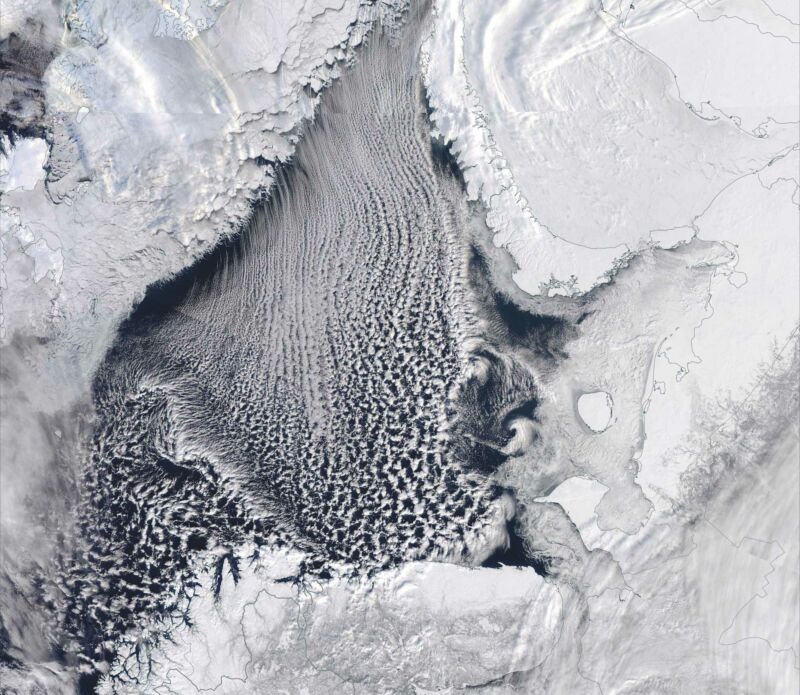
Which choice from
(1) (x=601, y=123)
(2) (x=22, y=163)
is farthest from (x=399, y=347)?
(2) (x=22, y=163)

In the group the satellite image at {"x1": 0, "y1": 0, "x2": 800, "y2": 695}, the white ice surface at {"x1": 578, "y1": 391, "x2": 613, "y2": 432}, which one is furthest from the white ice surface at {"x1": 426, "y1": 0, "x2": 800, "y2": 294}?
the white ice surface at {"x1": 578, "y1": 391, "x2": 613, "y2": 432}

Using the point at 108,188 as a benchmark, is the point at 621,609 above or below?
below

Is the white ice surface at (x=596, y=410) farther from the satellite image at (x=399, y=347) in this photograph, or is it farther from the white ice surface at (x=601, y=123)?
the white ice surface at (x=601, y=123)

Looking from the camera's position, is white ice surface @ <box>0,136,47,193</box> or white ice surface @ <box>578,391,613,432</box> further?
white ice surface @ <box>0,136,47,193</box>

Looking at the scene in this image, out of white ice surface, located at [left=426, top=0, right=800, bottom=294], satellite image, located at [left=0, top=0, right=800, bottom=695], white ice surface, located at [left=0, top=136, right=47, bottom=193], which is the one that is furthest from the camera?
white ice surface, located at [left=0, top=136, right=47, bottom=193]

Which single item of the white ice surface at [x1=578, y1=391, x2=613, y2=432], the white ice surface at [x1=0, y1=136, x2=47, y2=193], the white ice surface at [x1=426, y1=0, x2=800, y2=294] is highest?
the white ice surface at [x1=0, y1=136, x2=47, y2=193]

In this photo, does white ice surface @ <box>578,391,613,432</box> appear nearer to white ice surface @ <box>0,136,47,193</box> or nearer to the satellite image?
the satellite image

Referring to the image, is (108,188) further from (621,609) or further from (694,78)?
(621,609)

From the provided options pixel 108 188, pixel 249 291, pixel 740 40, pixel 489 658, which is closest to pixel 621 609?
pixel 489 658

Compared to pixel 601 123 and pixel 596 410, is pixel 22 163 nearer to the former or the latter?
pixel 601 123
